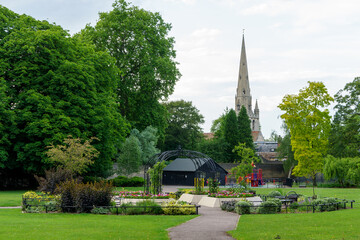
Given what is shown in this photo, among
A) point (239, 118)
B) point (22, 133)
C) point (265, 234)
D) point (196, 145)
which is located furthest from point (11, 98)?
point (239, 118)

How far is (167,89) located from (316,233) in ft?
138

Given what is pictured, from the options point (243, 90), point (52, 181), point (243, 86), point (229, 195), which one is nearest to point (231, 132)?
point (243, 86)

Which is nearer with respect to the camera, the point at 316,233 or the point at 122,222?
the point at 316,233

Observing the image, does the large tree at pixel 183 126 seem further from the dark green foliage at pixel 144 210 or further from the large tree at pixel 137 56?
the dark green foliage at pixel 144 210

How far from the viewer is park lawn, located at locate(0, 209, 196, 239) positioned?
43.8ft

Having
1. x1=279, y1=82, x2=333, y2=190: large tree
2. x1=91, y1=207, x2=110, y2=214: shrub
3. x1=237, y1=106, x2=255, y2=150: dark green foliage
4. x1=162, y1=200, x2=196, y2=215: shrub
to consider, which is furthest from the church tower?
x1=91, y1=207, x2=110, y2=214: shrub

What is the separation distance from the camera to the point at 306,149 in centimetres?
3031

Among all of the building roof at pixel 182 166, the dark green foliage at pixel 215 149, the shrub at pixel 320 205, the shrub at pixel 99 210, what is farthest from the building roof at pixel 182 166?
the shrub at pixel 99 210

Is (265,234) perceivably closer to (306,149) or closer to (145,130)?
(306,149)

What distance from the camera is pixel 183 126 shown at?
79.7 meters

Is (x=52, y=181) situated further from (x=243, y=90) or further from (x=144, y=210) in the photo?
(x=243, y=90)

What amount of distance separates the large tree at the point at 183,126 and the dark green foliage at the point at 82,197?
5264cm

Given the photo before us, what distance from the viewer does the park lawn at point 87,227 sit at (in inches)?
526

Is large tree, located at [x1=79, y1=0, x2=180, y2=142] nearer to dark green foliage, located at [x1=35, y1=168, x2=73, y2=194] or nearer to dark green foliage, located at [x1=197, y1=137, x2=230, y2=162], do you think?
dark green foliage, located at [x1=35, y1=168, x2=73, y2=194]
